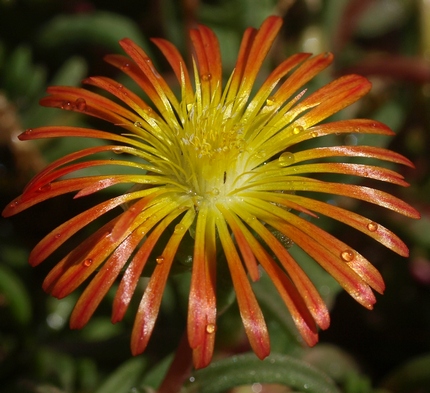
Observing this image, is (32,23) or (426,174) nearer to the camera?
(426,174)

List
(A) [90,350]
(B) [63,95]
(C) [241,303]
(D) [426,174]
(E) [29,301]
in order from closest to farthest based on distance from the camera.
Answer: (C) [241,303] → (B) [63,95] → (A) [90,350] → (E) [29,301] → (D) [426,174]

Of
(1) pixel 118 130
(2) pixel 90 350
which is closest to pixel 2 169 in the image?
(1) pixel 118 130

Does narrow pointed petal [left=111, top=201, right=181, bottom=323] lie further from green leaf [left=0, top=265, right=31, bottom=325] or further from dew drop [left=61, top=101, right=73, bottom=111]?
green leaf [left=0, top=265, right=31, bottom=325]

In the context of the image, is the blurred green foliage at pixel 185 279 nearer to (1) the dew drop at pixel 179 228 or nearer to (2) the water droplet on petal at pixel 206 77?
(1) the dew drop at pixel 179 228

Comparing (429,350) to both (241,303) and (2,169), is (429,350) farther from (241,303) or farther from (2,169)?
(2,169)

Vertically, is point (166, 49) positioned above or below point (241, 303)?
above

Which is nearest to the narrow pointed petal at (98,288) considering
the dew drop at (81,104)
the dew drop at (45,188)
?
the dew drop at (45,188)

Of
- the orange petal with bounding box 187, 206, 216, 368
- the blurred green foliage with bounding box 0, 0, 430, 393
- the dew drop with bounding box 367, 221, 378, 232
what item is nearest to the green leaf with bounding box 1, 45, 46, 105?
the blurred green foliage with bounding box 0, 0, 430, 393
